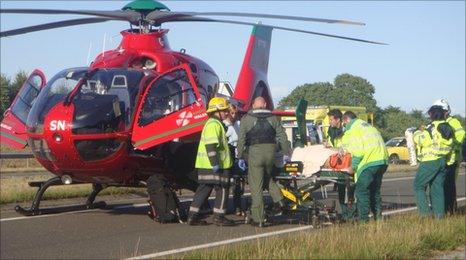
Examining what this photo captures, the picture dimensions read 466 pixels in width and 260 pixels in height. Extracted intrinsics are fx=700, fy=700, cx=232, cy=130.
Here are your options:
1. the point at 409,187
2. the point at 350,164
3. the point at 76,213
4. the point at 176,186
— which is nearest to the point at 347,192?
the point at 350,164

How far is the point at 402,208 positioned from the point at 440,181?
10.6 ft

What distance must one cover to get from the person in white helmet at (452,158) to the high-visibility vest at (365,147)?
1.36 metres

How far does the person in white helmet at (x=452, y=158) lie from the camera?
1084 centimetres

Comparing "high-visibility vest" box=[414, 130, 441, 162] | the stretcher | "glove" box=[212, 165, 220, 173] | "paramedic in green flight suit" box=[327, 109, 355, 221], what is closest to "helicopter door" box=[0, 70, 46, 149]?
"glove" box=[212, 165, 220, 173]

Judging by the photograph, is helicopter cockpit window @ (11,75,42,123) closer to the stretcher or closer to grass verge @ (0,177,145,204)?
grass verge @ (0,177,145,204)

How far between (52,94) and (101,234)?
2592 mm

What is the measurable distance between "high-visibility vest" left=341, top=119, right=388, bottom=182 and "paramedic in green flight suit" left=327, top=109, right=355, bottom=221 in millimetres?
808

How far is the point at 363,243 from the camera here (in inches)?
294

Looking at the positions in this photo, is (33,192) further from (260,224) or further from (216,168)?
(260,224)

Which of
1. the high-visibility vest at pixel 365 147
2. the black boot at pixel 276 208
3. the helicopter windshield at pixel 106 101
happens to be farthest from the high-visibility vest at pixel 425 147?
the helicopter windshield at pixel 106 101

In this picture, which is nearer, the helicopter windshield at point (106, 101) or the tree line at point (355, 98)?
the helicopter windshield at point (106, 101)

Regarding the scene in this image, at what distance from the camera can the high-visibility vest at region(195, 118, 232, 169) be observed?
34.8 feet

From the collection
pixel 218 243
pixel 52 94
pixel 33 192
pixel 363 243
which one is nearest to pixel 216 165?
pixel 218 243

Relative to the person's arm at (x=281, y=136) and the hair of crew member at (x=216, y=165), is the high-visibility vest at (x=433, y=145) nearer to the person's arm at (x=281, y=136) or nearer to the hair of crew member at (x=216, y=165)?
the person's arm at (x=281, y=136)
